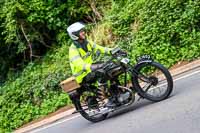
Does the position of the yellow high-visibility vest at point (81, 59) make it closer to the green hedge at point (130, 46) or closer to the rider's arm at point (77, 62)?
the rider's arm at point (77, 62)

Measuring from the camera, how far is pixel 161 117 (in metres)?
8.80

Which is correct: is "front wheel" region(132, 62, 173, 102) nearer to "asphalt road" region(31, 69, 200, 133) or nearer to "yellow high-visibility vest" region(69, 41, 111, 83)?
"asphalt road" region(31, 69, 200, 133)

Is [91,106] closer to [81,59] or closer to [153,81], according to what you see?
[81,59]

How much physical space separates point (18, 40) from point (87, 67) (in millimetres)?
8491

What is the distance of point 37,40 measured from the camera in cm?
1842

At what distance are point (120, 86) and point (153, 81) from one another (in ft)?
2.30

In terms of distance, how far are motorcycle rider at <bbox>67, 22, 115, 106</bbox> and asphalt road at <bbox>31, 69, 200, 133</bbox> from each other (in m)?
0.54

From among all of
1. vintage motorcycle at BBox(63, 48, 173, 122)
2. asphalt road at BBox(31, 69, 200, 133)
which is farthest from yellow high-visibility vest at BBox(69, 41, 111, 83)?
asphalt road at BBox(31, 69, 200, 133)

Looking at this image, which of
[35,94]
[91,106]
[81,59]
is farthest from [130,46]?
[81,59]

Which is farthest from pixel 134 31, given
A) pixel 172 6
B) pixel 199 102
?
pixel 199 102

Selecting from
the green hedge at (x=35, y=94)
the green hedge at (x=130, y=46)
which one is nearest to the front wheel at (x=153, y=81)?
the green hedge at (x=130, y=46)

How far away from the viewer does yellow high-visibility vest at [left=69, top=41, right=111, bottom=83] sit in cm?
983

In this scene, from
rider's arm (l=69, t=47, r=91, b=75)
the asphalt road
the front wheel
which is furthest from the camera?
rider's arm (l=69, t=47, r=91, b=75)

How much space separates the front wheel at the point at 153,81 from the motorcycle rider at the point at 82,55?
2.32 feet
